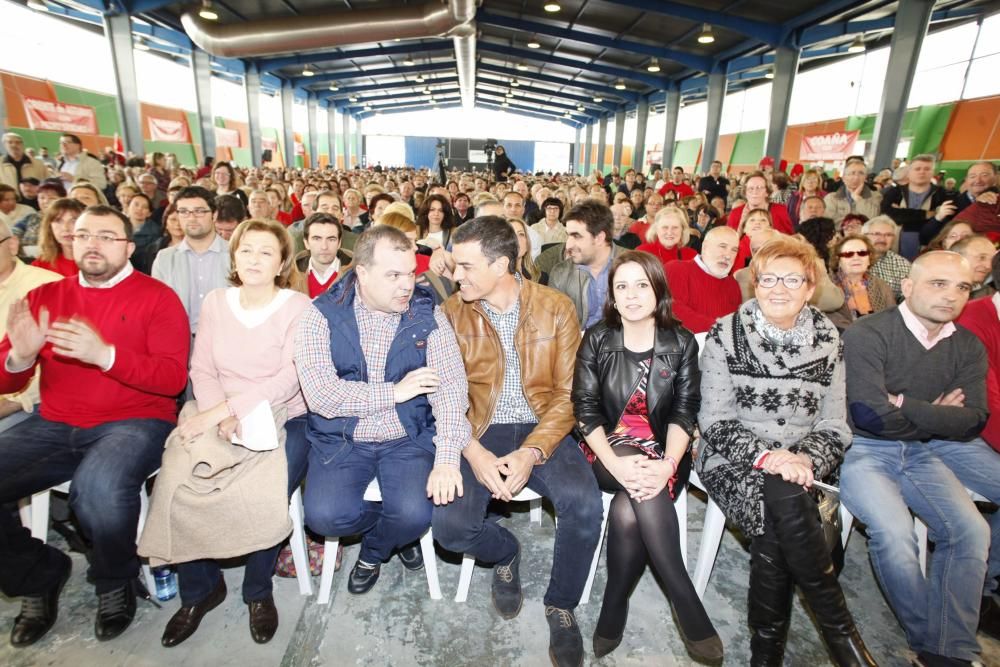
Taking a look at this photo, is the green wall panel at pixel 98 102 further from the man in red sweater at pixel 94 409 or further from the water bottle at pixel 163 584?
the water bottle at pixel 163 584

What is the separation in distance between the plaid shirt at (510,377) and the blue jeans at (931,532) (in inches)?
53.0

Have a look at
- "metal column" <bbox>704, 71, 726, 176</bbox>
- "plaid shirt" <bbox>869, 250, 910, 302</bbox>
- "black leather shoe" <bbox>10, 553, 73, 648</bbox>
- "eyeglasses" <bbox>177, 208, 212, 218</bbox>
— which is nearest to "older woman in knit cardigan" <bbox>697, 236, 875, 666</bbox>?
"plaid shirt" <bbox>869, 250, 910, 302</bbox>

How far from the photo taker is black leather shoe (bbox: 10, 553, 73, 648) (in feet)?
6.15

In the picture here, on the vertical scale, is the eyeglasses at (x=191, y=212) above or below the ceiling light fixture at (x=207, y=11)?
below

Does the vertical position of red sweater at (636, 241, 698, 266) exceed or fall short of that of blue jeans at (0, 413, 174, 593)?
it exceeds it

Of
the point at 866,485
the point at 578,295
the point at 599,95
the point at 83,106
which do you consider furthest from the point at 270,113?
the point at 866,485

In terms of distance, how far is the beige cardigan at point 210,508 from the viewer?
1.83 meters

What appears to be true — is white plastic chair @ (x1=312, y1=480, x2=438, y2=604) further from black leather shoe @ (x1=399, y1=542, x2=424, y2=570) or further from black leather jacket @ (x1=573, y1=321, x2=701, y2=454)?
black leather jacket @ (x1=573, y1=321, x2=701, y2=454)

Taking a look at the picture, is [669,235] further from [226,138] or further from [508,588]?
[226,138]

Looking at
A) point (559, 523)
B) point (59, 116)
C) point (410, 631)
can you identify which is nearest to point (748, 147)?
point (59, 116)

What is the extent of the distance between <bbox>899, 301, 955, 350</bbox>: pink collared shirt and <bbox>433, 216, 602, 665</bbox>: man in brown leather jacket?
53.7 inches

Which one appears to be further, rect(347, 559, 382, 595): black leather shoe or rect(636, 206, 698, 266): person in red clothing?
rect(636, 206, 698, 266): person in red clothing

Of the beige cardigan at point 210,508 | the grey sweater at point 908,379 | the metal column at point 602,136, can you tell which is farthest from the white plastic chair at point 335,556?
the metal column at point 602,136

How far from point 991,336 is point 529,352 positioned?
6.70 ft
